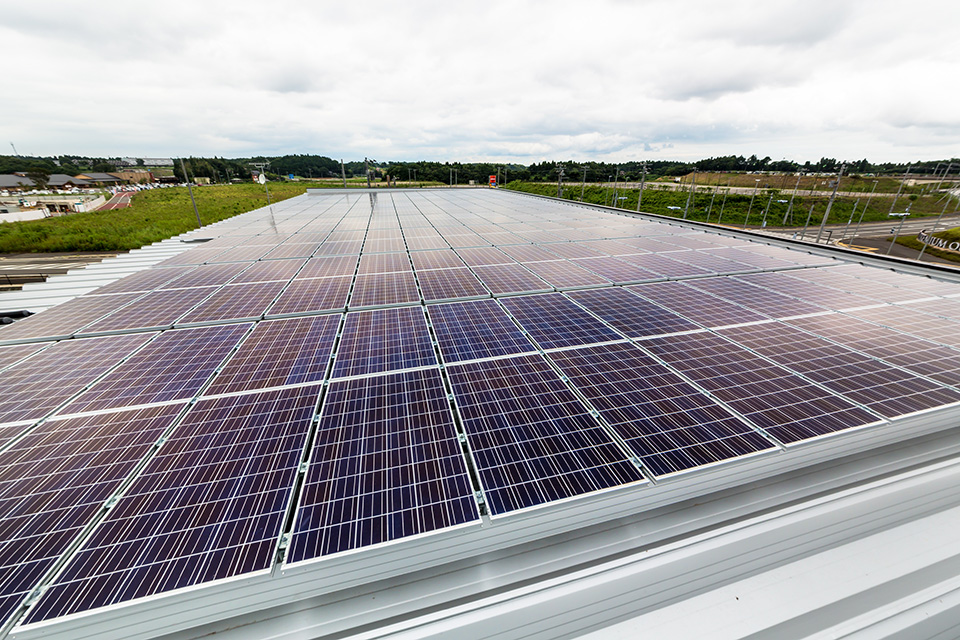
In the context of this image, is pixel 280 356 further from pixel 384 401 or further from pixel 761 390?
pixel 761 390

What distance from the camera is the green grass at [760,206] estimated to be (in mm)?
64875

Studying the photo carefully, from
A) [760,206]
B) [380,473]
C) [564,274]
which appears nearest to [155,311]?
[380,473]

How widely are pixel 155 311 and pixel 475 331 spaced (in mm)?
9433

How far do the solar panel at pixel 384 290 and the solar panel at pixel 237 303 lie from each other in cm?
259

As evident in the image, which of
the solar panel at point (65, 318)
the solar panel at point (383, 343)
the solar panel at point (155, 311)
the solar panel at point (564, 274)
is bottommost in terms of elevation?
the solar panel at point (65, 318)

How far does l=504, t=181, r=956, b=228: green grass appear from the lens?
64.9 metres

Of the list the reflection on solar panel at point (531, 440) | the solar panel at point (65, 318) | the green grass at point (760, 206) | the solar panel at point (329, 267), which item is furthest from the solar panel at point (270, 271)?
the green grass at point (760, 206)

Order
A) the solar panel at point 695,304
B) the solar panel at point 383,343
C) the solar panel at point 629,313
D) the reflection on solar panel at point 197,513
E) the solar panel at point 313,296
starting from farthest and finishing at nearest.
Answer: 1. the solar panel at point 313,296
2. the solar panel at point 695,304
3. the solar panel at point 629,313
4. the solar panel at point 383,343
5. the reflection on solar panel at point 197,513

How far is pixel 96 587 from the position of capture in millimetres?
3402

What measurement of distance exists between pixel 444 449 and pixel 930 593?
21.0 ft

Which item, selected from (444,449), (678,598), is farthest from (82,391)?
(678,598)

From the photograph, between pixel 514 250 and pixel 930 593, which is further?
pixel 514 250

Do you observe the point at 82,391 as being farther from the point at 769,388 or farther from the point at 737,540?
the point at 769,388

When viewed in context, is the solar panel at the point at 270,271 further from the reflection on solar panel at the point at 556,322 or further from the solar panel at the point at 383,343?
the reflection on solar panel at the point at 556,322
